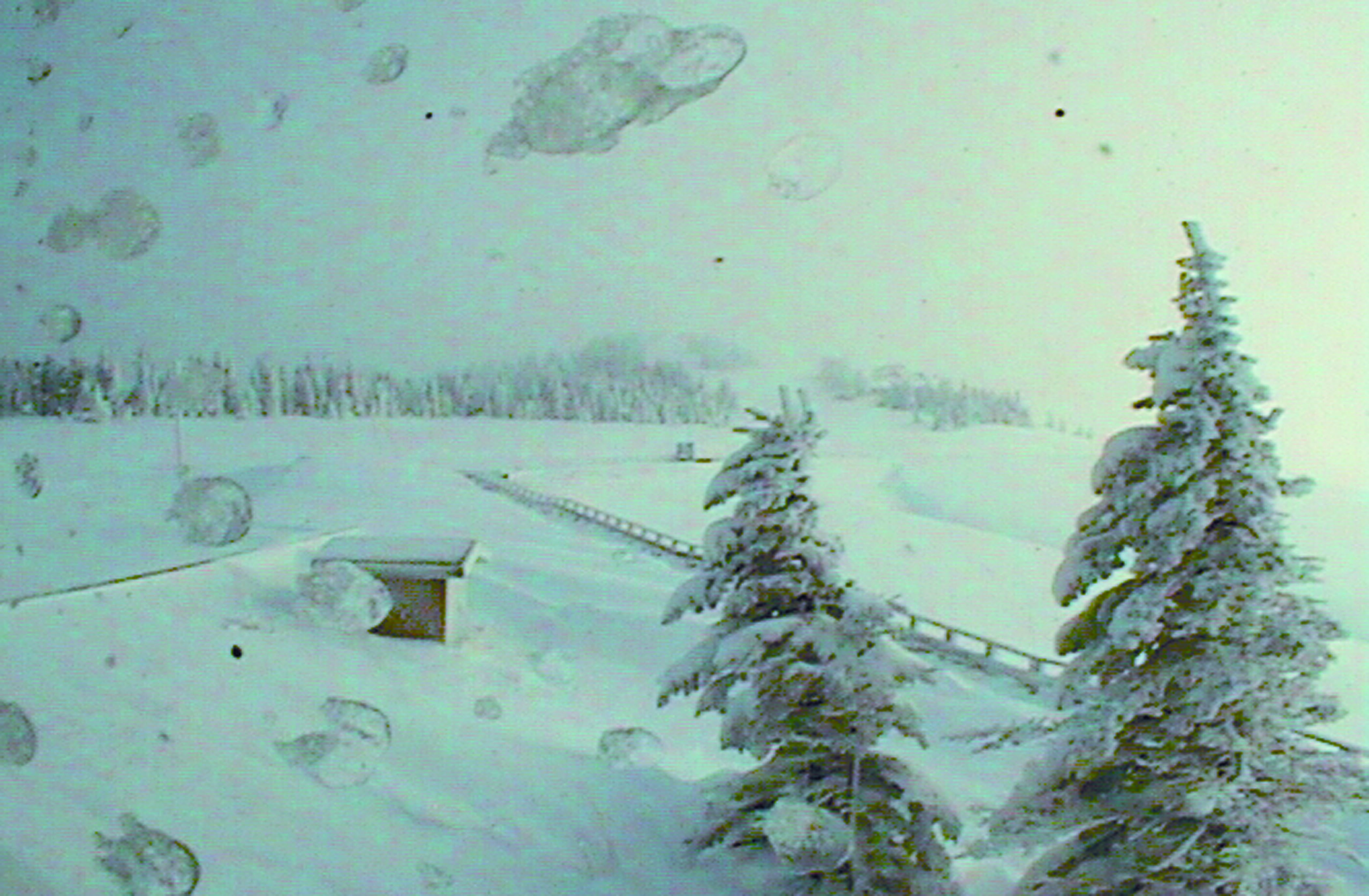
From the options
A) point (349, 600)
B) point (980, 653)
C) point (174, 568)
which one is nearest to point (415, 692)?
point (349, 600)

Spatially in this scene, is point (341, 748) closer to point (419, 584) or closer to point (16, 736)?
point (16, 736)

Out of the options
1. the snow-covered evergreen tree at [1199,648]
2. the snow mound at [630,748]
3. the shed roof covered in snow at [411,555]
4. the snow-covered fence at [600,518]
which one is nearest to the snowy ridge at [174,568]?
the shed roof covered in snow at [411,555]

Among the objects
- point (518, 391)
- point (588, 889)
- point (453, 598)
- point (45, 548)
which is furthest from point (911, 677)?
point (518, 391)

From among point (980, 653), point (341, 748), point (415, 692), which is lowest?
point (980, 653)

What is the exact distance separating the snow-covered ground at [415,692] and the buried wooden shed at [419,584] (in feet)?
1.61

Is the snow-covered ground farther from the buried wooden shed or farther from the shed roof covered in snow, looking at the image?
the shed roof covered in snow

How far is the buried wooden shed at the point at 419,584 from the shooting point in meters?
15.4

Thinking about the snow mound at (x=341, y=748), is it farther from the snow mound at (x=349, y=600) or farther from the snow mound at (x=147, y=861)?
the snow mound at (x=349, y=600)

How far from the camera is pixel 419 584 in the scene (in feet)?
51.2

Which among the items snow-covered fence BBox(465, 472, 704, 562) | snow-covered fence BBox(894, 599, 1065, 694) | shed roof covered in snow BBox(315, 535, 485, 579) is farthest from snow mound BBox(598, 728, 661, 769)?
snow-covered fence BBox(465, 472, 704, 562)

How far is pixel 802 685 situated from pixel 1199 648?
116 inches

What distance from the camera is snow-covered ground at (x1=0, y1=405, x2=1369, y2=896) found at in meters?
7.99

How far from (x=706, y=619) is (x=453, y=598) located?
6.82 meters

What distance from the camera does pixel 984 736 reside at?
6.12m
